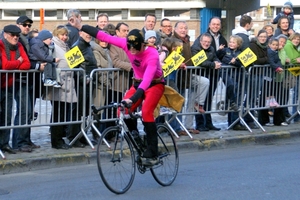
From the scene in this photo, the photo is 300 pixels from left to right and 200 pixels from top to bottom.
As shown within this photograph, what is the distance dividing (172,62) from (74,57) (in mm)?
1842

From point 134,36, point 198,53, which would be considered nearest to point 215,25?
point 198,53

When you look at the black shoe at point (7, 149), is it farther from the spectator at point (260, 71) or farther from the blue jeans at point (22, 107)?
the spectator at point (260, 71)

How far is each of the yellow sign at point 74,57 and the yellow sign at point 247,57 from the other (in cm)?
349

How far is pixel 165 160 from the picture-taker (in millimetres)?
9203

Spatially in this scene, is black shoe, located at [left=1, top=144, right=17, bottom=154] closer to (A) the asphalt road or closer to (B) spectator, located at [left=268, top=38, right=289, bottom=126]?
(A) the asphalt road

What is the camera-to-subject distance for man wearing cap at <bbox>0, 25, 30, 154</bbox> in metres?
10.3

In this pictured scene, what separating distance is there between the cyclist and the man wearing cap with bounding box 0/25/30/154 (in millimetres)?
1822

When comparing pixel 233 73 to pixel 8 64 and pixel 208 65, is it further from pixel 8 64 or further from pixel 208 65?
pixel 8 64

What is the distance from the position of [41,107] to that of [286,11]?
364 inches

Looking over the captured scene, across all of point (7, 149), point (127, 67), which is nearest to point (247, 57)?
point (127, 67)

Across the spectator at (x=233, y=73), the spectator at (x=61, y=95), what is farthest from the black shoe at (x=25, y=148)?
the spectator at (x=233, y=73)

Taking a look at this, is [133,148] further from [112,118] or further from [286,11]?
[286,11]

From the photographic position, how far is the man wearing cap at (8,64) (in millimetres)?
10281

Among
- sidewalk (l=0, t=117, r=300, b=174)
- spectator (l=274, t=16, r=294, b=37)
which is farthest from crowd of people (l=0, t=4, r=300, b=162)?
spectator (l=274, t=16, r=294, b=37)
